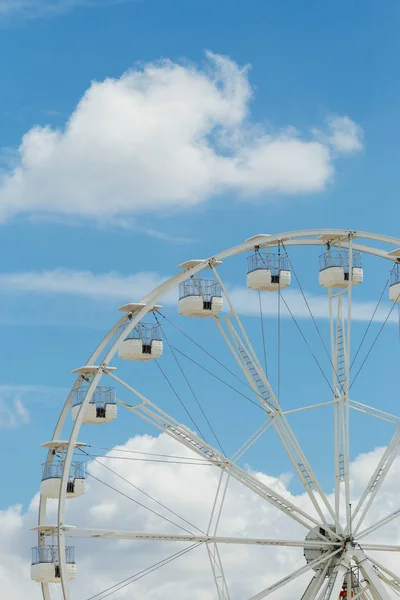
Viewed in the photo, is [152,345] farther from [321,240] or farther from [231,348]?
[321,240]

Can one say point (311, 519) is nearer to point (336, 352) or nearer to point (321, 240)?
point (336, 352)

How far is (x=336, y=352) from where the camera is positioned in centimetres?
6562

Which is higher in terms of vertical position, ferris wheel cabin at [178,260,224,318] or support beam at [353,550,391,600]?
ferris wheel cabin at [178,260,224,318]

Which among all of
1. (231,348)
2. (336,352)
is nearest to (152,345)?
(231,348)

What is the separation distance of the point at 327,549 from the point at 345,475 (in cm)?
285

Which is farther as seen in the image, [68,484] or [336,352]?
[336,352]

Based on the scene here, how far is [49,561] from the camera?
61.2m

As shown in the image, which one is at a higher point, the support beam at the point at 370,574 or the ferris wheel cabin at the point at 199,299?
the ferris wheel cabin at the point at 199,299

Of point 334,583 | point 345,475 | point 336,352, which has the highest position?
point 336,352

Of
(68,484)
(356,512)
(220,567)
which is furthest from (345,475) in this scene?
(68,484)

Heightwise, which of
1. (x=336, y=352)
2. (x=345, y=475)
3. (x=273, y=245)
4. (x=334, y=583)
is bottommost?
(x=334, y=583)

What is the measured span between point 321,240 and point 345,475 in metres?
9.45

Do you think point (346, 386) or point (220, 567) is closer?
point (220, 567)

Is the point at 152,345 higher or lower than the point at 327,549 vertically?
higher
